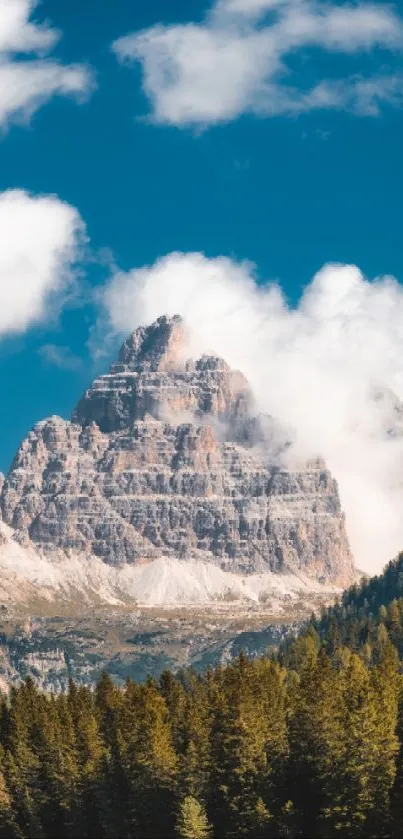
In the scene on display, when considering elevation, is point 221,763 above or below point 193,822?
above

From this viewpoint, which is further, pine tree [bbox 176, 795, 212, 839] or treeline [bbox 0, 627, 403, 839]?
pine tree [bbox 176, 795, 212, 839]

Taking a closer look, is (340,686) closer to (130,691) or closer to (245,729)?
(245,729)

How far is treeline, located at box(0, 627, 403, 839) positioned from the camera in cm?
12938

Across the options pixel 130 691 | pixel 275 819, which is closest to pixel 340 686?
pixel 275 819

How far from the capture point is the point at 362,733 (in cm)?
12875

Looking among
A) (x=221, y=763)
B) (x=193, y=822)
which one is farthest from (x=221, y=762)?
(x=193, y=822)

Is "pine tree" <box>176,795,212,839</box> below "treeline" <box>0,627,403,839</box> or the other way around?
below

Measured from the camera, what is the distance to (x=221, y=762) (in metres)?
141

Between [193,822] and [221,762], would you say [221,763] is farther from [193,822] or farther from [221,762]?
[193,822]

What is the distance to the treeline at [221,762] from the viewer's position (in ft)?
424

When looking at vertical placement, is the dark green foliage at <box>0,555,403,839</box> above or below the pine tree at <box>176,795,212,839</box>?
above

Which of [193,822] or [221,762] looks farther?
[221,762]

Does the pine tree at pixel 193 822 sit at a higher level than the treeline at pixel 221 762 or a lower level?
lower

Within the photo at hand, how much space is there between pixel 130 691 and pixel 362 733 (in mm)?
45357
